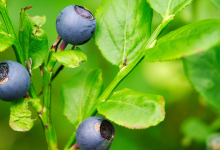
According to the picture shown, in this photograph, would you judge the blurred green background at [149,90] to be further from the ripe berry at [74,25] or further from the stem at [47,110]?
the ripe berry at [74,25]

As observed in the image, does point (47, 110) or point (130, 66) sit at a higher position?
point (130, 66)

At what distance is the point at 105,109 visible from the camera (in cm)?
85

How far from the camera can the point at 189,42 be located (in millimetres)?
729

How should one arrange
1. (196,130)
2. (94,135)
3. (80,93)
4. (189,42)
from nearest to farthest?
(189,42)
(94,135)
(80,93)
(196,130)

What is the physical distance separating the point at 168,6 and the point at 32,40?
0.57 m

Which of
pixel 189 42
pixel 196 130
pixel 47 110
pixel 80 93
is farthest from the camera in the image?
pixel 196 130

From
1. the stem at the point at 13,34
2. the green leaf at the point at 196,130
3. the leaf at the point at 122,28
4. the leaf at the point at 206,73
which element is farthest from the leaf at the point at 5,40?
the green leaf at the point at 196,130

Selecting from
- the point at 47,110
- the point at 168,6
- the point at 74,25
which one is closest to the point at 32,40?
the point at 74,25

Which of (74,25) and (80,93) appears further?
(80,93)

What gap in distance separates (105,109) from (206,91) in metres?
0.89

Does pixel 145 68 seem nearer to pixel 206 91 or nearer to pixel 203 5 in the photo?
pixel 203 5

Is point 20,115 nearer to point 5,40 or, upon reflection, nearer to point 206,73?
point 5,40

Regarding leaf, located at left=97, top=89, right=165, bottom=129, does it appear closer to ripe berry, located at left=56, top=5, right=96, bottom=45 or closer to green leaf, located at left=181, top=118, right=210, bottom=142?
ripe berry, located at left=56, top=5, right=96, bottom=45

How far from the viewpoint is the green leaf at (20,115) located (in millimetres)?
886
